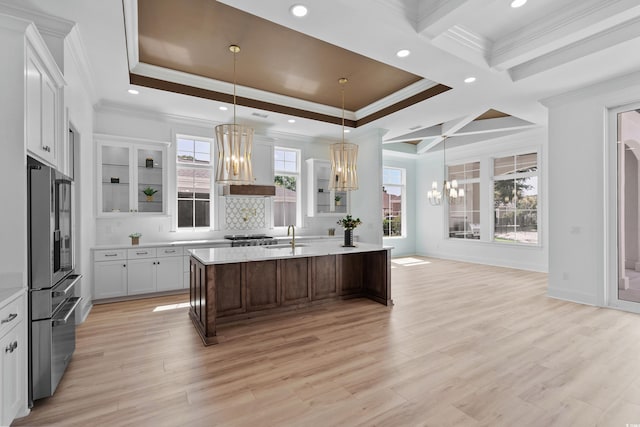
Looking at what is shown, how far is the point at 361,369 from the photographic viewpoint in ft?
8.63

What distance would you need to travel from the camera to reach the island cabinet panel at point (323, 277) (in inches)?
170

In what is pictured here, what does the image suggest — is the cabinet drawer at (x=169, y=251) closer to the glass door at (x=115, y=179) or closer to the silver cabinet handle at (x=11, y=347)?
the glass door at (x=115, y=179)

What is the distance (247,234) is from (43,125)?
3995 mm

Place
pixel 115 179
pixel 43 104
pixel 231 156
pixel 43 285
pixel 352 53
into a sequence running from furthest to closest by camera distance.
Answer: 1. pixel 115 179
2. pixel 352 53
3. pixel 231 156
4. pixel 43 104
5. pixel 43 285

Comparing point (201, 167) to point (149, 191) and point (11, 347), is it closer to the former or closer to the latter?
point (149, 191)

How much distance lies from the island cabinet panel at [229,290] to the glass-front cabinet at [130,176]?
226 centimetres

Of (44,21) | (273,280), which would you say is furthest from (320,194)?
(44,21)

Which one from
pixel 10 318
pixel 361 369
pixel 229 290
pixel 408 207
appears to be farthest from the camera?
pixel 408 207

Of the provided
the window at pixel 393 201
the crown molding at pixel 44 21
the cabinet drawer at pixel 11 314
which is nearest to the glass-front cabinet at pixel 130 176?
the crown molding at pixel 44 21

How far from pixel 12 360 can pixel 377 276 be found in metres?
3.86

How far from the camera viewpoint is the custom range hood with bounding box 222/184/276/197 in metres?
5.45

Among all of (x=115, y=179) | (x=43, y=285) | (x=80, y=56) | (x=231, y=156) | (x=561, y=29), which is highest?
(x=561, y=29)

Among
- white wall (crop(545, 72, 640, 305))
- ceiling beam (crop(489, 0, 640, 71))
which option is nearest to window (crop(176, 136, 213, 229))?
ceiling beam (crop(489, 0, 640, 71))

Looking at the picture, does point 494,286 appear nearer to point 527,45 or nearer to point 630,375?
point 630,375
